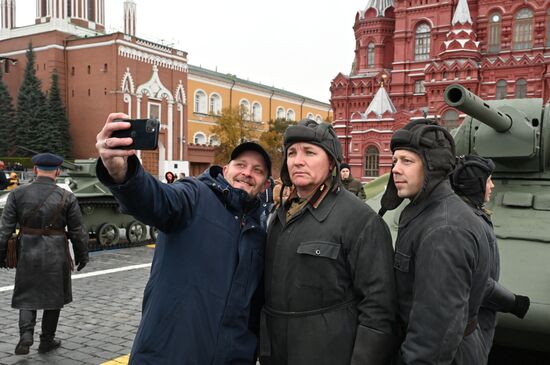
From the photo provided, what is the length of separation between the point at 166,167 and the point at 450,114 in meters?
21.1

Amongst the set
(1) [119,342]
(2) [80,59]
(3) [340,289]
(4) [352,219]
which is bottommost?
(1) [119,342]

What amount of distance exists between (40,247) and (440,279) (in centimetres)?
429

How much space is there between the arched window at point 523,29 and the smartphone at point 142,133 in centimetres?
4070

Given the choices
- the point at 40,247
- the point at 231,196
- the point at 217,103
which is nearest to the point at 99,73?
the point at 217,103

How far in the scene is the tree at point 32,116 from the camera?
41.3 metres

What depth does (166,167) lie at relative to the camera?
4166cm

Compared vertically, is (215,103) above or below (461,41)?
below

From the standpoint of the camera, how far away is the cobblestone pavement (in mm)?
5211

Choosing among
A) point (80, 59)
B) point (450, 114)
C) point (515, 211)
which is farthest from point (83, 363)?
point (80, 59)

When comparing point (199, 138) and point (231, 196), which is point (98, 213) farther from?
point (199, 138)

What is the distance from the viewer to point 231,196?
2.66 meters

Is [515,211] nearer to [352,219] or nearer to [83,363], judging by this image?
[352,219]

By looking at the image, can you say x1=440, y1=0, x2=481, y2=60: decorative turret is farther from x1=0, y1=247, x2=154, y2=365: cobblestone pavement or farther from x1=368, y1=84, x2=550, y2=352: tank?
x1=368, y1=84, x2=550, y2=352: tank

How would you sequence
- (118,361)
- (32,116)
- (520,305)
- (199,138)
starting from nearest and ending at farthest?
(520,305) → (118,361) → (32,116) → (199,138)
